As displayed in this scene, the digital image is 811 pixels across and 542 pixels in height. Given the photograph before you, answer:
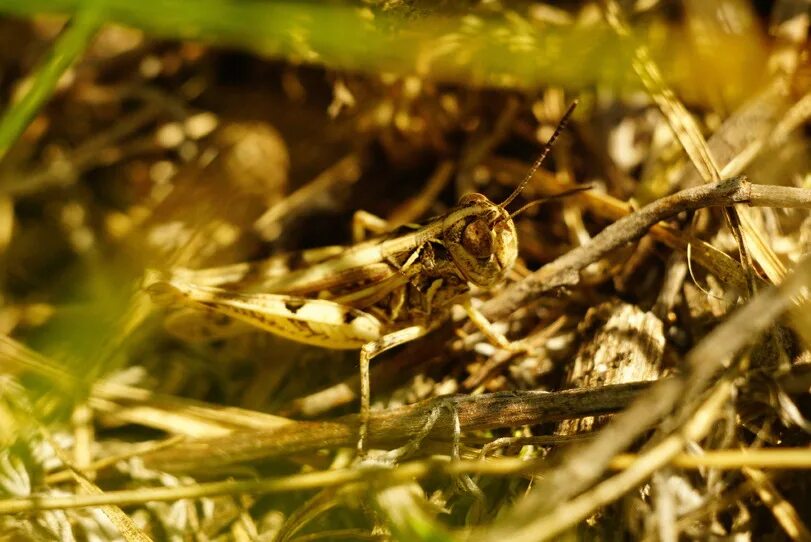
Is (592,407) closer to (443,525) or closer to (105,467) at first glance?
(443,525)

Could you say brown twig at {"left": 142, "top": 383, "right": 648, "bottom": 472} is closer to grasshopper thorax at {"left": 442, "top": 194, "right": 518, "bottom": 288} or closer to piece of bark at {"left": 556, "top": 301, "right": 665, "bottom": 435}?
piece of bark at {"left": 556, "top": 301, "right": 665, "bottom": 435}

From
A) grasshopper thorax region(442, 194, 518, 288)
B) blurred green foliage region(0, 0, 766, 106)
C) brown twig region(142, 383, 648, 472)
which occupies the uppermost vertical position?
blurred green foliage region(0, 0, 766, 106)

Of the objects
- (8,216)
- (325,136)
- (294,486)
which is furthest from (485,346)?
(8,216)

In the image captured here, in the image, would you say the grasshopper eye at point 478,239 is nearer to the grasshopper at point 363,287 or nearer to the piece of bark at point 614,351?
the grasshopper at point 363,287

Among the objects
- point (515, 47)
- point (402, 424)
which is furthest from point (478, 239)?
A: point (515, 47)

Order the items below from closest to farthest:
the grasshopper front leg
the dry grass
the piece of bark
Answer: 1. the dry grass
2. the piece of bark
3. the grasshopper front leg

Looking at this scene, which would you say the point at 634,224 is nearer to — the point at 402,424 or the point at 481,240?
the point at 481,240

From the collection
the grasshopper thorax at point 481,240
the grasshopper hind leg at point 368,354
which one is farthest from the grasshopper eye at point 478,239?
the grasshopper hind leg at point 368,354

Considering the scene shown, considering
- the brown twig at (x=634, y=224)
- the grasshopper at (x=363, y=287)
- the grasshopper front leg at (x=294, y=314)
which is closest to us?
the brown twig at (x=634, y=224)

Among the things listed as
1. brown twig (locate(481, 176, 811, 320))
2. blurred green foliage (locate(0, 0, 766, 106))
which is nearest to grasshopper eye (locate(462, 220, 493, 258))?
brown twig (locate(481, 176, 811, 320))

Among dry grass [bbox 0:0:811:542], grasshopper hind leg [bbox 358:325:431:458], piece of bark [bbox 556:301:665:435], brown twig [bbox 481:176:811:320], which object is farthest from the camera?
grasshopper hind leg [bbox 358:325:431:458]
